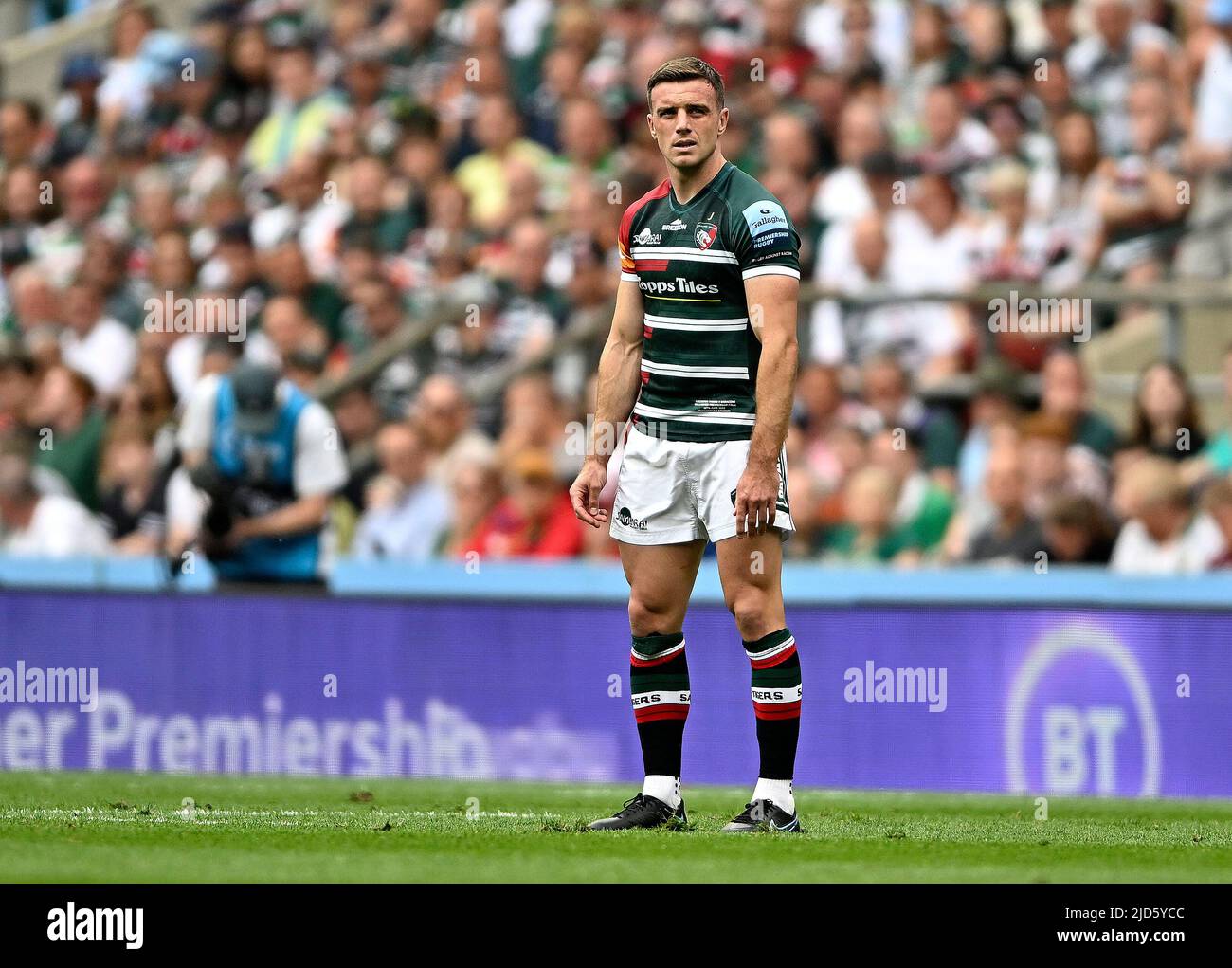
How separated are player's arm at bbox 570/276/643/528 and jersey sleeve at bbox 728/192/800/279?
49 cm

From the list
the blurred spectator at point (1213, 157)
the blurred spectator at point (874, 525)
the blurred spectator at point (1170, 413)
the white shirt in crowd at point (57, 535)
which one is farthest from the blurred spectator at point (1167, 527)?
the white shirt in crowd at point (57, 535)

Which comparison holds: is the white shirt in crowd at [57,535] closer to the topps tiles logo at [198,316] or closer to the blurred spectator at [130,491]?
the blurred spectator at [130,491]

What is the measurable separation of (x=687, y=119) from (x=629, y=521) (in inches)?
53.0

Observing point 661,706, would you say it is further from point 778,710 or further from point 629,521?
point 629,521

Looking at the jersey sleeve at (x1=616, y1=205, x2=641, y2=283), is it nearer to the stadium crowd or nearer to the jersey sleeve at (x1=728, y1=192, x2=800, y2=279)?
the jersey sleeve at (x1=728, y1=192, x2=800, y2=279)

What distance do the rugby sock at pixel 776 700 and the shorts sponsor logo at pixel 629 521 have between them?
53 centimetres

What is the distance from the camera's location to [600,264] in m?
14.5

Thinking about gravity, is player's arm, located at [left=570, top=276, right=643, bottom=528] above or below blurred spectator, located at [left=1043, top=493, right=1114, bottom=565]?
above

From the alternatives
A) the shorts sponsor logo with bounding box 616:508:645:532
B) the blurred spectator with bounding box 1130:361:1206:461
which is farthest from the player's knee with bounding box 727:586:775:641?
the blurred spectator with bounding box 1130:361:1206:461

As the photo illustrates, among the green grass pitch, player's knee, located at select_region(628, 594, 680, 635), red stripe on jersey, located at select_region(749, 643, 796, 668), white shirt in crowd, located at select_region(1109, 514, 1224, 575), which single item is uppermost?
white shirt in crowd, located at select_region(1109, 514, 1224, 575)

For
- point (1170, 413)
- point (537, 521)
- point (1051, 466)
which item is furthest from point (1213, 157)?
point (537, 521)

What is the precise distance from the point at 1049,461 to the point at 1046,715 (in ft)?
6.05

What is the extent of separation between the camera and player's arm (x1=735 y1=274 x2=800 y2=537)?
737 cm
